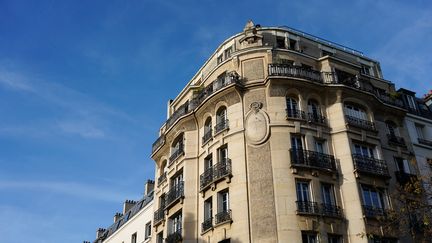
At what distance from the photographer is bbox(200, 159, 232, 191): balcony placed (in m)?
25.8

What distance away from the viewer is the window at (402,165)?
93.3ft

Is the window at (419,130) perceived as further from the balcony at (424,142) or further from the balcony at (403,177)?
the balcony at (403,177)

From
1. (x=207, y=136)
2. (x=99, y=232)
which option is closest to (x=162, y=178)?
(x=207, y=136)

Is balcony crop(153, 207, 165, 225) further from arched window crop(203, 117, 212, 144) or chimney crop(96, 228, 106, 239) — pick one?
chimney crop(96, 228, 106, 239)

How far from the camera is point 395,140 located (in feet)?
Answer: 96.4

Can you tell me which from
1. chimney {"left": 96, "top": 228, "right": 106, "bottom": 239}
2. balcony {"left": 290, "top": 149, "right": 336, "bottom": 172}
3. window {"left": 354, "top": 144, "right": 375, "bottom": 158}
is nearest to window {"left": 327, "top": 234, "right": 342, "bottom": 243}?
balcony {"left": 290, "top": 149, "right": 336, "bottom": 172}

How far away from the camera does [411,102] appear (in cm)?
3359

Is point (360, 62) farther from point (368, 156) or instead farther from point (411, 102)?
point (368, 156)

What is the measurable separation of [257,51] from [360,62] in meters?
8.62

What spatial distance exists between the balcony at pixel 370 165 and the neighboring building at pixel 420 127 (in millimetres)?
3807

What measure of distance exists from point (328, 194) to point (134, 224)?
63.9ft

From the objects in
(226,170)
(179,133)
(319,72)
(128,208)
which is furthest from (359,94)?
(128,208)

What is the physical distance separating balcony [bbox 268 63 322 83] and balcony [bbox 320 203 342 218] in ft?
24.3

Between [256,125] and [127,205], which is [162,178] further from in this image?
[127,205]
